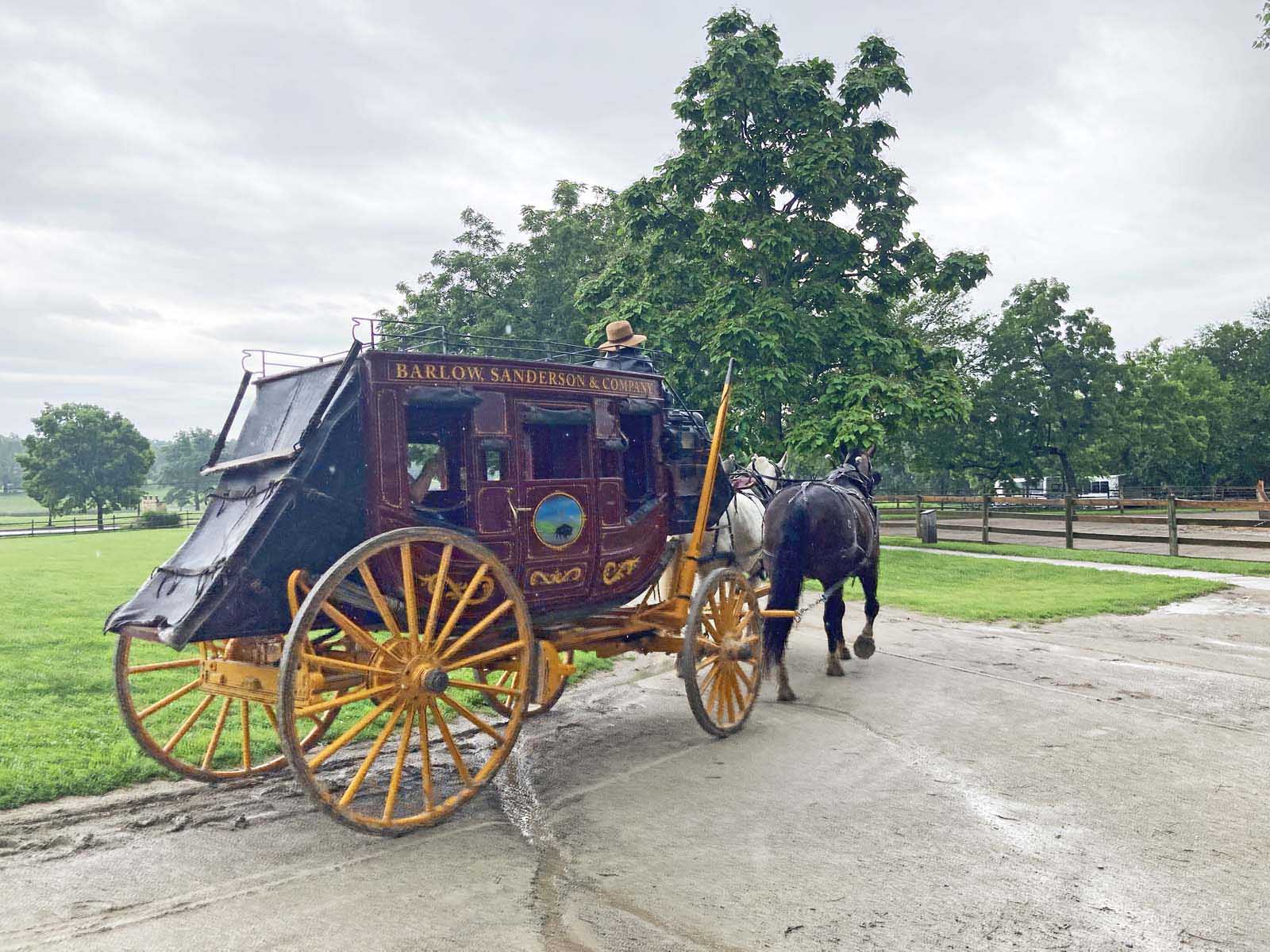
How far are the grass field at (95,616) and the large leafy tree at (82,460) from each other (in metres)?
35.3

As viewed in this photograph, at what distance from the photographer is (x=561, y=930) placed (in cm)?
345

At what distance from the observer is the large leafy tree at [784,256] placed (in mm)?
17531

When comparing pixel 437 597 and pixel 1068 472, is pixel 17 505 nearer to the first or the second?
pixel 1068 472

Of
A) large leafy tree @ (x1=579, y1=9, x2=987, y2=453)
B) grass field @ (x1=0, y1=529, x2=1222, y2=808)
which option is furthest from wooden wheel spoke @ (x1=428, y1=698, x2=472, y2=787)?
large leafy tree @ (x1=579, y1=9, x2=987, y2=453)

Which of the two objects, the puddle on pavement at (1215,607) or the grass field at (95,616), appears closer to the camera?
the grass field at (95,616)

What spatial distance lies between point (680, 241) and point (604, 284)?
6.70 feet

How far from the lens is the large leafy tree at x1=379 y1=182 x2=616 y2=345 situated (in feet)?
89.4

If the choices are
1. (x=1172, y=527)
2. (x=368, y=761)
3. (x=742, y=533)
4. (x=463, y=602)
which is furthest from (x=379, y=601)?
(x=1172, y=527)

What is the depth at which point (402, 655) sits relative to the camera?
4.41m

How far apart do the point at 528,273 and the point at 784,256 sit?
40.3 ft

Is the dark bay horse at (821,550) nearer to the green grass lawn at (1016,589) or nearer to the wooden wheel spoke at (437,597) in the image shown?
the wooden wheel spoke at (437,597)

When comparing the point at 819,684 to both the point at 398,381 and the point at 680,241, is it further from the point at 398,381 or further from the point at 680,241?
the point at 680,241

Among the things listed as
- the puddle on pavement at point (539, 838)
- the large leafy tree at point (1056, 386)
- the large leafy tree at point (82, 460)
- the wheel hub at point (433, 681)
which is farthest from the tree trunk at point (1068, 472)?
the large leafy tree at point (82, 460)

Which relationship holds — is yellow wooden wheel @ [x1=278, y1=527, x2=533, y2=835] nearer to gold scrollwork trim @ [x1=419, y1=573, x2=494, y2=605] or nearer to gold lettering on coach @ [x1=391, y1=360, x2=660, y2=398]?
gold scrollwork trim @ [x1=419, y1=573, x2=494, y2=605]
